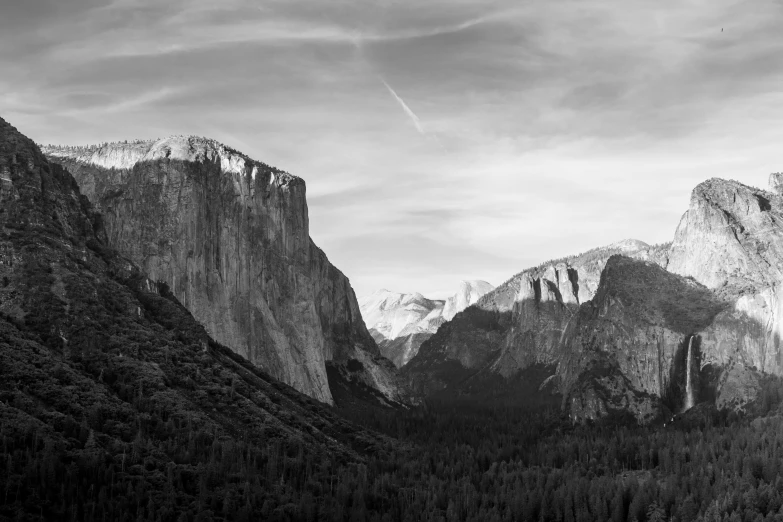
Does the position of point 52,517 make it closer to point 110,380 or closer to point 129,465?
point 129,465

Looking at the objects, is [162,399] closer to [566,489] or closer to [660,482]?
[566,489]

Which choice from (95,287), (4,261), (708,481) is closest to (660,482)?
(708,481)

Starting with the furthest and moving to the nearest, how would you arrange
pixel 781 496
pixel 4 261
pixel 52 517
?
1. pixel 4 261
2. pixel 781 496
3. pixel 52 517

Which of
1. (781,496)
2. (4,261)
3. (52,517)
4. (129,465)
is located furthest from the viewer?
(4,261)

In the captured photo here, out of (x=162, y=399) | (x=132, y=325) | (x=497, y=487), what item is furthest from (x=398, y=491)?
(x=132, y=325)

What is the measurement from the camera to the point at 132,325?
181 meters

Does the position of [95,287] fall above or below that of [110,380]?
above

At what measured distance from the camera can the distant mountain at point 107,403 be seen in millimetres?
132500

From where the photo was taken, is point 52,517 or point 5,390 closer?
point 52,517

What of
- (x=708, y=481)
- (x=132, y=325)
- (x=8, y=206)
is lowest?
(x=708, y=481)

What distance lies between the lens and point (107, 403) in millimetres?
153250

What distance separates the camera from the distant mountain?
435 feet

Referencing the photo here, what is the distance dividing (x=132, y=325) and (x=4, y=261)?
23330mm

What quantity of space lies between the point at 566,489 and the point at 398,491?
2756cm
